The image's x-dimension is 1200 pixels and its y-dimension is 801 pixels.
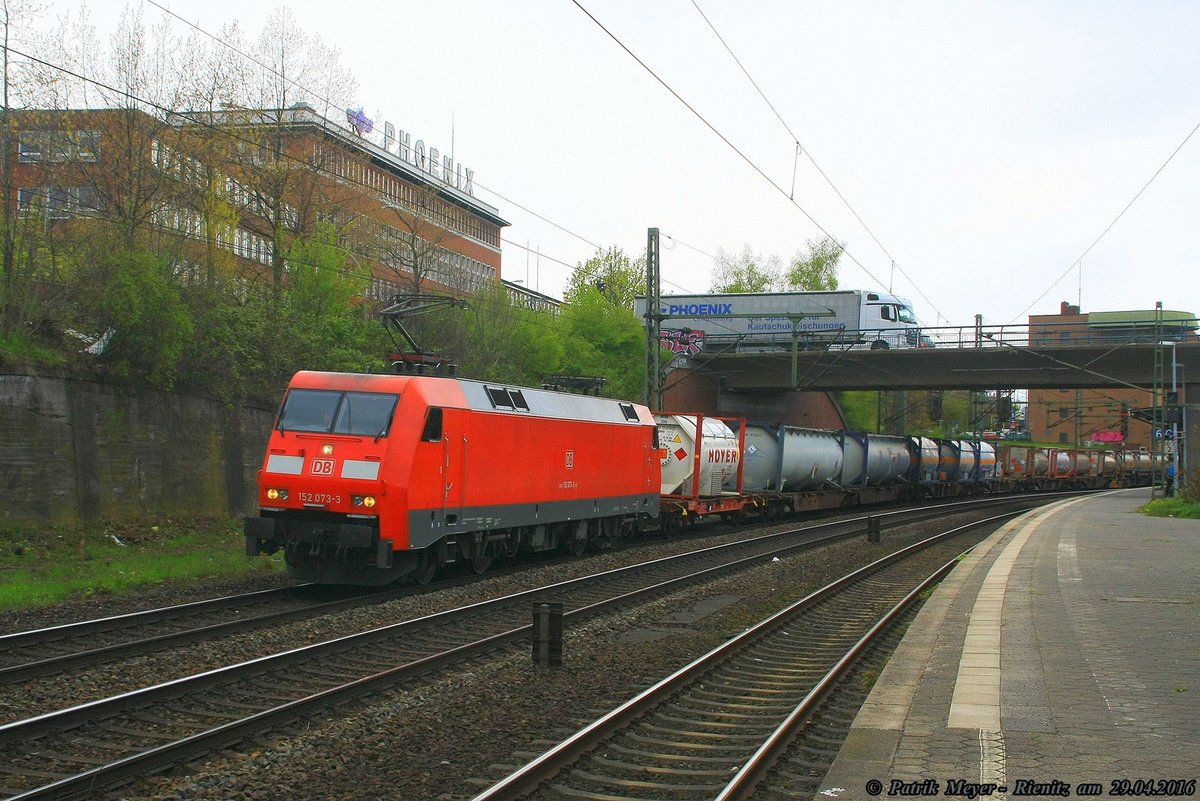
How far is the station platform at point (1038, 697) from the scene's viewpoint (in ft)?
20.7

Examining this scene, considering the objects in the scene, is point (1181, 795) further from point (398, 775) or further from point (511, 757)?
point (398, 775)

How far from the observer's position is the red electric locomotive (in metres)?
14.5

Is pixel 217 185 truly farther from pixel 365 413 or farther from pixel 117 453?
pixel 365 413

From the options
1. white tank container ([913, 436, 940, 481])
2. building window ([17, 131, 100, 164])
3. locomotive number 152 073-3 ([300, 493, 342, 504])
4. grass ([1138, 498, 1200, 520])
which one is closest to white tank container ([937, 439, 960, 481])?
white tank container ([913, 436, 940, 481])

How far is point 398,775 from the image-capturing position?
710 cm

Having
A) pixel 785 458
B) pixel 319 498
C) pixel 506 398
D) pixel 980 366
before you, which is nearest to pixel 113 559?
pixel 319 498

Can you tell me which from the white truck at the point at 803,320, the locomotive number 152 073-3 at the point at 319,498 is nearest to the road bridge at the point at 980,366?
the white truck at the point at 803,320

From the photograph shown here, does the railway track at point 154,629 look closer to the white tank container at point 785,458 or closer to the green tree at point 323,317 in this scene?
the green tree at point 323,317

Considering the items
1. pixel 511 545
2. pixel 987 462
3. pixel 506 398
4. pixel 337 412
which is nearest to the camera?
pixel 337 412

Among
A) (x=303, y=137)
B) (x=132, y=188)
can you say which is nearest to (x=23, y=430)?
(x=132, y=188)

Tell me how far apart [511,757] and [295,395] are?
30.2 ft

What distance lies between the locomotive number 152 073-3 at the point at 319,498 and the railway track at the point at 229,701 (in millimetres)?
2461

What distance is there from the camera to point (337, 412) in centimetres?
1520

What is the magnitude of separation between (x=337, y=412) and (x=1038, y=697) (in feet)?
32.9
